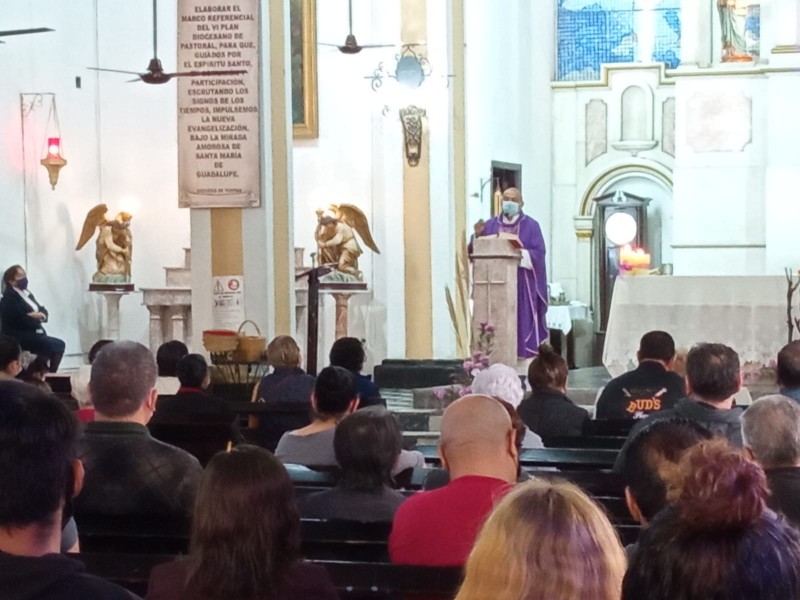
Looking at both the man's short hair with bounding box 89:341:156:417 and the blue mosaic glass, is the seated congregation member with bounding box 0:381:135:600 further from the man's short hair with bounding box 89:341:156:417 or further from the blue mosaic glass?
the blue mosaic glass

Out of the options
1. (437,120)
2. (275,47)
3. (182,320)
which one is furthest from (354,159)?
(275,47)

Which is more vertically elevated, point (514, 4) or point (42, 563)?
point (514, 4)

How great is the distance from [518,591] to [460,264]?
13.9 metres

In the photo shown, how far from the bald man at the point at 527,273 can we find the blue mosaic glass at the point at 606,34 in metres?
6.63

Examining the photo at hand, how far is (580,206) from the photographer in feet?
63.0

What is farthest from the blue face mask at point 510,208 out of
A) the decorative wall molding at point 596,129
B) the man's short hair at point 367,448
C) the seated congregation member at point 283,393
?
the man's short hair at point 367,448

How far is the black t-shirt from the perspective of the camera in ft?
21.1

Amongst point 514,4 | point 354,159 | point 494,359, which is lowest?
point 494,359

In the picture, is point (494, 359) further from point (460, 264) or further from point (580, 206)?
point (580, 206)

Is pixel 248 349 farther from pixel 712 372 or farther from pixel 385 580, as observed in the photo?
pixel 385 580

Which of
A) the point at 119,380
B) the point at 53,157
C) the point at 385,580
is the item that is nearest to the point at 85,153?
the point at 53,157

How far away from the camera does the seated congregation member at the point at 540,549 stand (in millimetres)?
1913

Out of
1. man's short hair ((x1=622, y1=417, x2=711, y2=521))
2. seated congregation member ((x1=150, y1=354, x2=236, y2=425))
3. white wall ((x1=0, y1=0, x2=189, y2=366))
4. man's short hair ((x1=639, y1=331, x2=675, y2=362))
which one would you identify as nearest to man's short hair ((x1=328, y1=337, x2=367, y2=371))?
seated congregation member ((x1=150, y1=354, x2=236, y2=425))

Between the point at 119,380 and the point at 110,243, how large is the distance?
10.8 m
